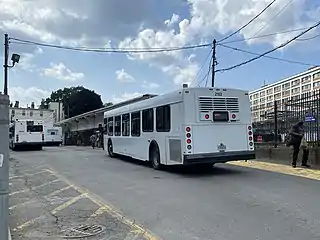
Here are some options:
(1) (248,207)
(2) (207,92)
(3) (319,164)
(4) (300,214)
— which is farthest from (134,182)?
(3) (319,164)

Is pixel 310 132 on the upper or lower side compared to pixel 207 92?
lower

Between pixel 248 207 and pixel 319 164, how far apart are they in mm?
7669

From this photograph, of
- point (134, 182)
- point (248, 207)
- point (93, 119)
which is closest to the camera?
point (248, 207)

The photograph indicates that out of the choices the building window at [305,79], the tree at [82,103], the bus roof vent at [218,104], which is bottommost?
the bus roof vent at [218,104]

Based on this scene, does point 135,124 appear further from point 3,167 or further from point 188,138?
point 3,167

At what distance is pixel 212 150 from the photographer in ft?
42.8

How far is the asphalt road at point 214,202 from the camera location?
6186 millimetres

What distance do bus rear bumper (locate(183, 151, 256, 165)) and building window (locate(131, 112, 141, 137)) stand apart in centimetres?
469

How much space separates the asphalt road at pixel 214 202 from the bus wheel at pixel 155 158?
3.32 feet

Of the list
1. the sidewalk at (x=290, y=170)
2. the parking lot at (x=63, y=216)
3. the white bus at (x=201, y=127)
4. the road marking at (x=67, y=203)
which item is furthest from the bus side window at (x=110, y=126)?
the road marking at (x=67, y=203)

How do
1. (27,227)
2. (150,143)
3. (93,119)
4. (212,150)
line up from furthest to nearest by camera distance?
(93,119)
(150,143)
(212,150)
(27,227)

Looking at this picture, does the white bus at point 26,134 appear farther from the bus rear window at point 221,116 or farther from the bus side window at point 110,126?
the bus rear window at point 221,116

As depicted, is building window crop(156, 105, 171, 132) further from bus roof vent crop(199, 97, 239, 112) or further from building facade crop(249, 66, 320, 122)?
building facade crop(249, 66, 320, 122)

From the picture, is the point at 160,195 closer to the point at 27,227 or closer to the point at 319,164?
the point at 27,227
